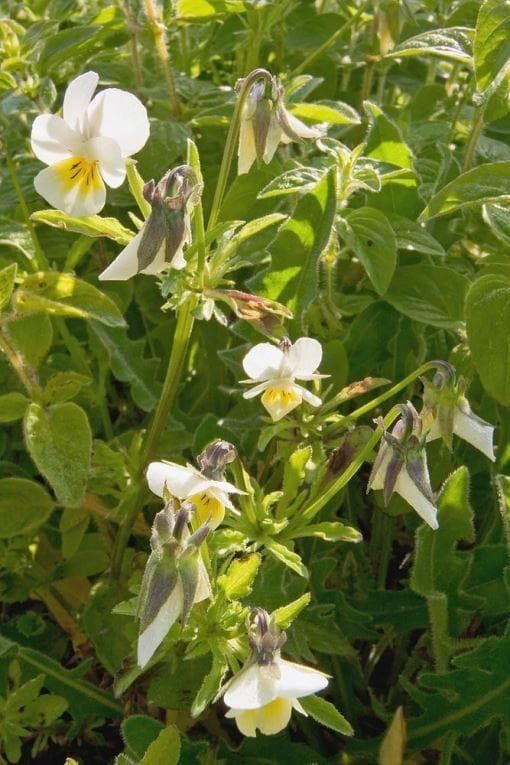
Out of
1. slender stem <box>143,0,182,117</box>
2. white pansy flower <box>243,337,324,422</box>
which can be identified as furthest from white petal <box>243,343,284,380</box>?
slender stem <box>143,0,182,117</box>

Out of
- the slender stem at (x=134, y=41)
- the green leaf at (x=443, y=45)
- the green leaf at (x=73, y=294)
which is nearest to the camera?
the green leaf at (x=73, y=294)

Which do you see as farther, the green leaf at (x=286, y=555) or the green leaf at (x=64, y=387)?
the green leaf at (x=64, y=387)

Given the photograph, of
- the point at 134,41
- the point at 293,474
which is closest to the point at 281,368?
the point at 293,474

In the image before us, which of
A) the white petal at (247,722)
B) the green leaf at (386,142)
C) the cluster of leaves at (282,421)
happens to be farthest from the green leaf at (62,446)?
the green leaf at (386,142)

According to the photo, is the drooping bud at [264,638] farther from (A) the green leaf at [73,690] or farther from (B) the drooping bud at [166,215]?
(A) the green leaf at [73,690]

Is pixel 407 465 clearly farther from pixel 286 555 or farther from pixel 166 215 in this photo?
pixel 166 215

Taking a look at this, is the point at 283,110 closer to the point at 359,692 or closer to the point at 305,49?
the point at 305,49

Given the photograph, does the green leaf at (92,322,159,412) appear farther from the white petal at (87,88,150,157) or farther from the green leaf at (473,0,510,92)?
the green leaf at (473,0,510,92)
